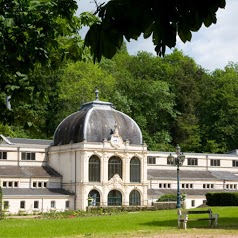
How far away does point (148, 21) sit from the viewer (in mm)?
4570

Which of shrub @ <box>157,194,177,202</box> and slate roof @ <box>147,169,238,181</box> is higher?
slate roof @ <box>147,169,238,181</box>

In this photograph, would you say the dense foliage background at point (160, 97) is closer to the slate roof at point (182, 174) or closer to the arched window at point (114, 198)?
the slate roof at point (182, 174)

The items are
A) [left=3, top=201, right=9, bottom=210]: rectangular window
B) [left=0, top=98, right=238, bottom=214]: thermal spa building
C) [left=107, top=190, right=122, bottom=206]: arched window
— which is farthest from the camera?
[left=107, top=190, right=122, bottom=206]: arched window

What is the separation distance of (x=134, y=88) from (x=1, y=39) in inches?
3256

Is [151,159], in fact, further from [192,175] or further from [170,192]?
[170,192]

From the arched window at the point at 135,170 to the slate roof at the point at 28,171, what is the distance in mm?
8511

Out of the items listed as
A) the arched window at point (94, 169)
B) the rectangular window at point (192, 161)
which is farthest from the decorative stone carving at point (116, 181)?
the rectangular window at point (192, 161)

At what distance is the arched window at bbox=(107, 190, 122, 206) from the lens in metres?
66.3

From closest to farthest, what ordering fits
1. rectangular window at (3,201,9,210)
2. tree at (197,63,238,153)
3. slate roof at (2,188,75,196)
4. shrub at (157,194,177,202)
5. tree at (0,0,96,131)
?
tree at (0,0,96,131) < rectangular window at (3,201,9,210) < slate roof at (2,188,75,196) < shrub at (157,194,177,202) < tree at (197,63,238,153)

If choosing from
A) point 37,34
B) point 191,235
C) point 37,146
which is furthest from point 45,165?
point 37,34

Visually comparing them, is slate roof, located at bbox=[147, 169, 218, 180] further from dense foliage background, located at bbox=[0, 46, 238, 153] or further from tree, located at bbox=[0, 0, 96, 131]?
tree, located at bbox=[0, 0, 96, 131]

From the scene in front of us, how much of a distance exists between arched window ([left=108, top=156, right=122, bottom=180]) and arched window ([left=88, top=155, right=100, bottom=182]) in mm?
1496

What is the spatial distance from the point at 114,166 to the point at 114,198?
3711 millimetres

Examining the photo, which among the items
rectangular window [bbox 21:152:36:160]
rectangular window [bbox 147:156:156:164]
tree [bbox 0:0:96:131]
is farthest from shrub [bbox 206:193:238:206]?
tree [bbox 0:0:96:131]
